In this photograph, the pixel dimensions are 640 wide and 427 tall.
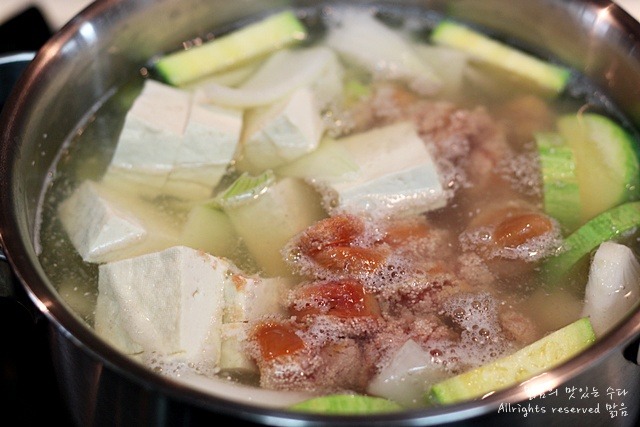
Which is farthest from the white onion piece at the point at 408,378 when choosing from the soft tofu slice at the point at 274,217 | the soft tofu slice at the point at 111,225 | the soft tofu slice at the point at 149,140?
A: the soft tofu slice at the point at 149,140

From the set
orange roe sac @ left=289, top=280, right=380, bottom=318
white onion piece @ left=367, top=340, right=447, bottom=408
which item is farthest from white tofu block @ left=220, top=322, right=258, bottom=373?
white onion piece @ left=367, top=340, right=447, bottom=408

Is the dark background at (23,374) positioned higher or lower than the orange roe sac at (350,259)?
lower

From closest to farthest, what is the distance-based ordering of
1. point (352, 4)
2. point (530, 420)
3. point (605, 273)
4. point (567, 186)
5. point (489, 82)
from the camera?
point (530, 420), point (605, 273), point (567, 186), point (489, 82), point (352, 4)

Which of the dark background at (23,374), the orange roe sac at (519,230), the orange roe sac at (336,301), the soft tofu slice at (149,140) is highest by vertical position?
the soft tofu slice at (149,140)

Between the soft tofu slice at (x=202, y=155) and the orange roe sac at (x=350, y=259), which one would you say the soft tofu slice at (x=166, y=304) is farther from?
the soft tofu slice at (x=202, y=155)

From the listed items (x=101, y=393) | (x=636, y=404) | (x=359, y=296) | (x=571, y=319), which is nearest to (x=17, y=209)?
(x=101, y=393)

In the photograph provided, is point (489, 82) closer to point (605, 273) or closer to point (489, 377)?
point (605, 273)
